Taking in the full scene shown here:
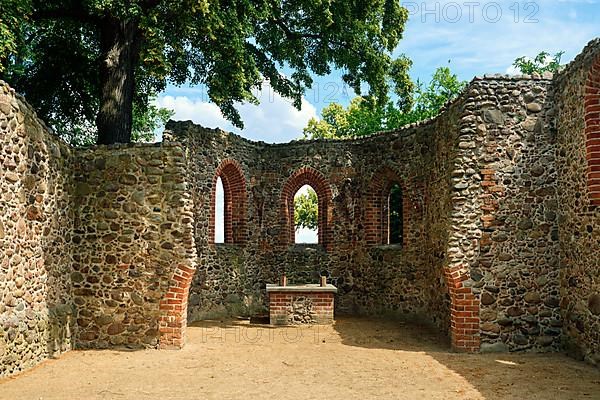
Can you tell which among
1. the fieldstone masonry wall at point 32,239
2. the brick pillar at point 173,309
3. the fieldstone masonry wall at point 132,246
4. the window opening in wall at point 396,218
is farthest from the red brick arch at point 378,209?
the fieldstone masonry wall at point 32,239

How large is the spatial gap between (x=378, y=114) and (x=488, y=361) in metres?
18.1

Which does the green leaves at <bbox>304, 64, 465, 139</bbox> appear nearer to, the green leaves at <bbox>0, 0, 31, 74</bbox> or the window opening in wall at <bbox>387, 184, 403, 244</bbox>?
the window opening in wall at <bbox>387, 184, 403, 244</bbox>

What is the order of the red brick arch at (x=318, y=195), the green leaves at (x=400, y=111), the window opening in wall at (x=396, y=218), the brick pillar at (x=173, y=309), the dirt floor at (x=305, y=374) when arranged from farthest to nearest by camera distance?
the green leaves at (x=400, y=111) < the window opening in wall at (x=396, y=218) < the red brick arch at (x=318, y=195) < the brick pillar at (x=173, y=309) < the dirt floor at (x=305, y=374)

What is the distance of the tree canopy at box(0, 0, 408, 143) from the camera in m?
11.0

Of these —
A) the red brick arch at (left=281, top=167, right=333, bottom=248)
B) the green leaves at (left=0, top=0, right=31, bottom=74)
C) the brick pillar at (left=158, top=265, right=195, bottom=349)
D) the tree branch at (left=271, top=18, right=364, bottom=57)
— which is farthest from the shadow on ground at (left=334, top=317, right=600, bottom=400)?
the green leaves at (left=0, top=0, right=31, bottom=74)

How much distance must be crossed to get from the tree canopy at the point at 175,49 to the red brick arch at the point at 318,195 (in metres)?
2.38

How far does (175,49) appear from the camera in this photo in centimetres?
1200

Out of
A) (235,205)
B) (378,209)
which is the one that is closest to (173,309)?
(235,205)

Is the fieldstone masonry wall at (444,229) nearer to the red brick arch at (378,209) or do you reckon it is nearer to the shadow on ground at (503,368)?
the shadow on ground at (503,368)

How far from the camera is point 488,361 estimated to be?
28.3 feet

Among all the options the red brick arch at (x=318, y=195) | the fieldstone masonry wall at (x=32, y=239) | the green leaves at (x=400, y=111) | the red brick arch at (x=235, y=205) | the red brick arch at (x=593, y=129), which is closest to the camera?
the fieldstone masonry wall at (x=32, y=239)

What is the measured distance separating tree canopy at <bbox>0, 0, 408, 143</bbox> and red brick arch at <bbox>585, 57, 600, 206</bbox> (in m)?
6.59

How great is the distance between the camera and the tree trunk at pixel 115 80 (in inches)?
459

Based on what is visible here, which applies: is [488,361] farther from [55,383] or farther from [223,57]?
[223,57]
